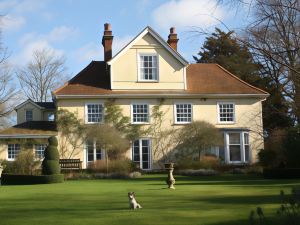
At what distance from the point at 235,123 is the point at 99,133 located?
401 inches

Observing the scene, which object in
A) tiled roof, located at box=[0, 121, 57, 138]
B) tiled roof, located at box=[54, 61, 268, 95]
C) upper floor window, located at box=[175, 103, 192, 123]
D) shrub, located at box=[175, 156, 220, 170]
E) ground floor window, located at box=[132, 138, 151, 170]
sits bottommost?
shrub, located at box=[175, 156, 220, 170]

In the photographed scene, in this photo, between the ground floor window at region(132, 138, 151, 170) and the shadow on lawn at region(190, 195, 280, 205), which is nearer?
the shadow on lawn at region(190, 195, 280, 205)

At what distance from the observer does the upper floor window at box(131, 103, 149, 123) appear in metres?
36.5

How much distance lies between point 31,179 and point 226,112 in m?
16.2

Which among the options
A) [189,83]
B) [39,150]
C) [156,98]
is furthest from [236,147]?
[39,150]

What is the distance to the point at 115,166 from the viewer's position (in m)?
31.8

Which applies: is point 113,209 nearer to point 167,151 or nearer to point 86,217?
point 86,217

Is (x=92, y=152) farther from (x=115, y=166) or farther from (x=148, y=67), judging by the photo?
(x=148, y=67)

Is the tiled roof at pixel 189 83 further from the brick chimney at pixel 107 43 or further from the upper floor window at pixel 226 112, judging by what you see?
the upper floor window at pixel 226 112

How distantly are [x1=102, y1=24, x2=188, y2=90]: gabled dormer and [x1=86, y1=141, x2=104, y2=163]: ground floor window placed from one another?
4410 mm

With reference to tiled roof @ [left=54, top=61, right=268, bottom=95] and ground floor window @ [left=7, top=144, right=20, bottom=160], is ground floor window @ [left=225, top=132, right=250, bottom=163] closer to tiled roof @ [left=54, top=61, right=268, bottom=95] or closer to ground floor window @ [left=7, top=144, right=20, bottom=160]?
tiled roof @ [left=54, top=61, right=268, bottom=95]

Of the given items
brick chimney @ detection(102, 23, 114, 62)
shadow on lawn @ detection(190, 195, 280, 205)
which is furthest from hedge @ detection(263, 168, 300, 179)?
brick chimney @ detection(102, 23, 114, 62)

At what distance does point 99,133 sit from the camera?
34312 mm

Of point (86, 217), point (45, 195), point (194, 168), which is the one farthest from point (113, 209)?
point (194, 168)
